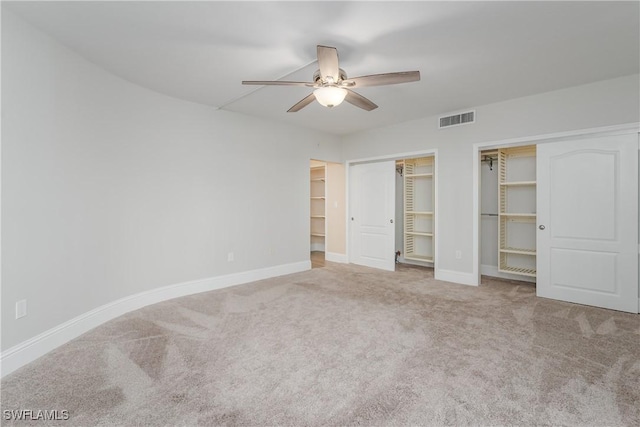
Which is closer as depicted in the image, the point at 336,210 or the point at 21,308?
the point at 21,308

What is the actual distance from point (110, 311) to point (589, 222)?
5696 mm

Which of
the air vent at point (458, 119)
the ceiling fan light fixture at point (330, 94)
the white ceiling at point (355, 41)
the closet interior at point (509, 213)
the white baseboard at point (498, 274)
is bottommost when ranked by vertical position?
the white baseboard at point (498, 274)

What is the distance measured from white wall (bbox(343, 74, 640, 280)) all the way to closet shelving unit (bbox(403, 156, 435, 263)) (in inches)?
37.3

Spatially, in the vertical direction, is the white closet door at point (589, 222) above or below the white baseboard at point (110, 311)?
above

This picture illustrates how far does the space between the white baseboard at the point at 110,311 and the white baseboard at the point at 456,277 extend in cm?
236

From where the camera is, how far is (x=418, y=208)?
629 cm

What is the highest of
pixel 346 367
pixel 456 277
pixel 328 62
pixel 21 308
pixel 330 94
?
pixel 328 62

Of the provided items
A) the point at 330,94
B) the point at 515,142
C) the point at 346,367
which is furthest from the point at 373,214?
the point at 346,367

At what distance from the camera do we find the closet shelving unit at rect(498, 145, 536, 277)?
4.86 metres

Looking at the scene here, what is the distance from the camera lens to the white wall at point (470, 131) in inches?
140

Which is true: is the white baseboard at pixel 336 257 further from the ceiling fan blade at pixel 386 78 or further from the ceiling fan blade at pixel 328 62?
the ceiling fan blade at pixel 328 62

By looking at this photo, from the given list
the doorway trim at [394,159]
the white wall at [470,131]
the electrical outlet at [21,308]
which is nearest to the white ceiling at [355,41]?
the white wall at [470,131]

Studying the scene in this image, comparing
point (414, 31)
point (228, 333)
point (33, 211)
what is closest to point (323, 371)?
point (228, 333)

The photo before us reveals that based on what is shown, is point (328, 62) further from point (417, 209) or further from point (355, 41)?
point (417, 209)
